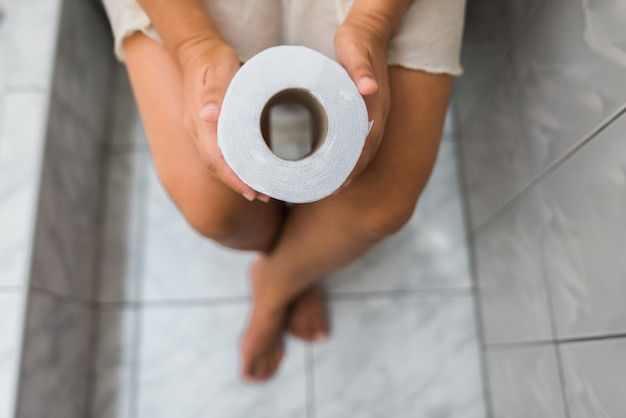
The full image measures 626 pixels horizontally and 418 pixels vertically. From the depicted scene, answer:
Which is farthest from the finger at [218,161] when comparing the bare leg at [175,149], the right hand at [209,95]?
the bare leg at [175,149]

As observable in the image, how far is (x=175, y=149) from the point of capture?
26.0 inches

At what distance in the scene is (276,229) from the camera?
0.82 meters

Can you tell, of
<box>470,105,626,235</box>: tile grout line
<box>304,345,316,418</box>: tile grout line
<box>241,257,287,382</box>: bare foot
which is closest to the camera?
<box>470,105,626,235</box>: tile grout line

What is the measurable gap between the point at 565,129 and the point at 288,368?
673mm

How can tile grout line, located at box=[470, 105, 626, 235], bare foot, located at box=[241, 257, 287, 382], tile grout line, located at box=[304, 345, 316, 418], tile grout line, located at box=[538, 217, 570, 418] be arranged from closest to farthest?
tile grout line, located at box=[470, 105, 626, 235] → tile grout line, located at box=[538, 217, 570, 418] → bare foot, located at box=[241, 257, 287, 382] → tile grout line, located at box=[304, 345, 316, 418]

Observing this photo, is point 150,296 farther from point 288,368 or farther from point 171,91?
point 171,91

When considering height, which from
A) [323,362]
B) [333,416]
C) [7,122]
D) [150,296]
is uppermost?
[7,122]

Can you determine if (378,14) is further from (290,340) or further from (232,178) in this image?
(290,340)

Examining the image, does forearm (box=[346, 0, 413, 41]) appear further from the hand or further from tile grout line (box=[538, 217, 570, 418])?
tile grout line (box=[538, 217, 570, 418])

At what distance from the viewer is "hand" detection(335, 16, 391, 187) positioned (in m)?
0.49

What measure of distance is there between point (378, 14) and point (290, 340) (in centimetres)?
68

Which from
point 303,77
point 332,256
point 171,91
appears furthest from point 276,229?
point 303,77

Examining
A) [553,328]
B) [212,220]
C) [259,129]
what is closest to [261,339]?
[212,220]

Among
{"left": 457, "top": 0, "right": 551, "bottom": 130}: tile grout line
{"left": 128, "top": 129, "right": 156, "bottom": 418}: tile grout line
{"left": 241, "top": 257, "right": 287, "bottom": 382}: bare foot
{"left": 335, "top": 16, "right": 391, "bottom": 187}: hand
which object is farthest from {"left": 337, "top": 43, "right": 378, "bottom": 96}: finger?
{"left": 128, "top": 129, "right": 156, "bottom": 418}: tile grout line
